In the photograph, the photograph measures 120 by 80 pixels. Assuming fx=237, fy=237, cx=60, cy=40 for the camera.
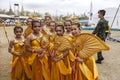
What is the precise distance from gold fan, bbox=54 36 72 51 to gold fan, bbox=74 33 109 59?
0.17 meters

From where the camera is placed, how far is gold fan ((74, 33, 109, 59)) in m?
4.23

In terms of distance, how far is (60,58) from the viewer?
4.64 metres

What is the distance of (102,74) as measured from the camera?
671 cm

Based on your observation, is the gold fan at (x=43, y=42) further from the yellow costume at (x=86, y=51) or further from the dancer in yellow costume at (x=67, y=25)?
the yellow costume at (x=86, y=51)

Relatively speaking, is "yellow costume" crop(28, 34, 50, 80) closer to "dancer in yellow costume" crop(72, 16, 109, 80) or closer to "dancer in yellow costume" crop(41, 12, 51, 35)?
"dancer in yellow costume" crop(72, 16, 109, 80)

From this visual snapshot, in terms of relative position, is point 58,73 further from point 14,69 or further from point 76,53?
point 14,69

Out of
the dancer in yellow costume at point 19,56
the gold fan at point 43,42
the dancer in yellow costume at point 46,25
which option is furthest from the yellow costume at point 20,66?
the dancer in yellow costume at point 46,25

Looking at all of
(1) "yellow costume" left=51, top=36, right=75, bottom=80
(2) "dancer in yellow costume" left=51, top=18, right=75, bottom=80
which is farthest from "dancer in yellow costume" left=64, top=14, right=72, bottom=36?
(1) "yellow costume" left=51, top=36, right=75, bottom=80

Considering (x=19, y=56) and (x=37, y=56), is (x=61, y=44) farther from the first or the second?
(x=19, y=56)

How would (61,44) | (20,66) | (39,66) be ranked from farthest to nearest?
(20,66)
(39,66)
(61,44)

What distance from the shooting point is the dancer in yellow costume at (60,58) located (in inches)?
180

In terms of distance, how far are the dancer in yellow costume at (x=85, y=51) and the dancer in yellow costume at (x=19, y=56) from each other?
117cm

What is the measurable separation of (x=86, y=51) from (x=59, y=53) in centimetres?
58

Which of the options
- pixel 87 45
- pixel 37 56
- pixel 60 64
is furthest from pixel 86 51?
pixel 37 56
